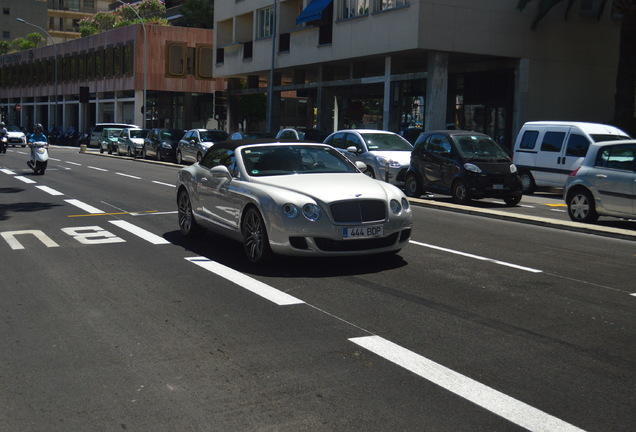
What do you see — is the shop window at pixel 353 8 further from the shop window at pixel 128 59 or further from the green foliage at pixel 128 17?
the green foliage at pixel 128 17

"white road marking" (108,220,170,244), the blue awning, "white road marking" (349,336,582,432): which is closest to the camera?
"white road marking" (349,336,582,432)

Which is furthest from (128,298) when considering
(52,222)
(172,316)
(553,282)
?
(52,222)

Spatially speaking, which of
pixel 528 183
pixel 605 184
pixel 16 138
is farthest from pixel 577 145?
pixel 16 138

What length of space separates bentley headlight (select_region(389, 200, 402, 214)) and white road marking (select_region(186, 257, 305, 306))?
5.90ft

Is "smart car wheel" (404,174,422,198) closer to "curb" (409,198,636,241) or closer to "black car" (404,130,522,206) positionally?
"black car" (404,130,522,206)

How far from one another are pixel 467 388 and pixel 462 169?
12981mm

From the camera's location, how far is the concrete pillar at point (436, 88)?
30891 millimetres

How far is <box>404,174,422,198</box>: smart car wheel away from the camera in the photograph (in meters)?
18.8

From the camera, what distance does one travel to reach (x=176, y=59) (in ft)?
220

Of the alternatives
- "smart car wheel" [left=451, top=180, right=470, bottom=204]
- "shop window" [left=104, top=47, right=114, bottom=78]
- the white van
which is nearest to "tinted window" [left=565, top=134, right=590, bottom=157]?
the white van

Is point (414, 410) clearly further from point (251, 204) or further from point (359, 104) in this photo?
point (359, 104)

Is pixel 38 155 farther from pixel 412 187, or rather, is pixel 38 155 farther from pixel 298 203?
pixel 298 203

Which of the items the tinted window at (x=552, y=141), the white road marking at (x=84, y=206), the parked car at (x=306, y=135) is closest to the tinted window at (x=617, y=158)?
the tinted window at (x=552, y=141)

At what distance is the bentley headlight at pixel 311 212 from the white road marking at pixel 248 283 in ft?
2.95
